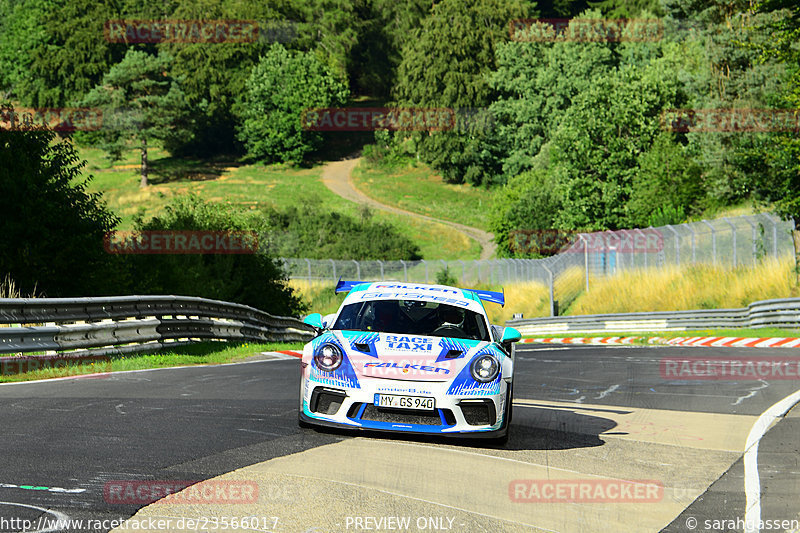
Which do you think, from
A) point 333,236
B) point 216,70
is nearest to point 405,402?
point 333,236

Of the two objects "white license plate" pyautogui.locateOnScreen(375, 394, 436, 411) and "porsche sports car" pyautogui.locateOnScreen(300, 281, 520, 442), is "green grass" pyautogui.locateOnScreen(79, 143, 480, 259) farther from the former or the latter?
"white license plate" pyautogui.locateOnScreen(375, 394, 436, 411)

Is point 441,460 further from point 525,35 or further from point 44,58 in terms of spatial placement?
point 44,58

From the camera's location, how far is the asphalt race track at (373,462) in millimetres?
6074

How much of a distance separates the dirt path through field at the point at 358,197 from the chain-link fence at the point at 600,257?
492 inches

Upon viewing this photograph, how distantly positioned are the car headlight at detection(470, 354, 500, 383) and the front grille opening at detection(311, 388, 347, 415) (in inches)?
45.5

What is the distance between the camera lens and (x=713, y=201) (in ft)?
181

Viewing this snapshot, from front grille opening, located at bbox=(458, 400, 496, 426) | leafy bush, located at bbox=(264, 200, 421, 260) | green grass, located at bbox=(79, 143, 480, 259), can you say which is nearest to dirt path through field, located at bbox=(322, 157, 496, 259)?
green grass, located at bbox=(79, 143, 480, 259)

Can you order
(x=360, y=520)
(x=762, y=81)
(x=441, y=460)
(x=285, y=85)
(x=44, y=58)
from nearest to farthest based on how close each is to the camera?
(x=360, y=520) < (x=441, y=460) < (x=762, y=81) < (x=285, y=85) < (x=44, y=58)

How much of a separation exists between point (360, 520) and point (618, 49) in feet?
298

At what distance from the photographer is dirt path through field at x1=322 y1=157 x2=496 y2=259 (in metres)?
83.6

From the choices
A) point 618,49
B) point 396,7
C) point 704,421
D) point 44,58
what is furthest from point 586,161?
point 44,58

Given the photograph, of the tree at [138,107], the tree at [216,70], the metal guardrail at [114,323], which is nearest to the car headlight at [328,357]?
the metal guardrail at [114,323]

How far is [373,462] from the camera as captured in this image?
7719mm

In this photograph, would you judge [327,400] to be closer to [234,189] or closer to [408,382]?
[408,382]
